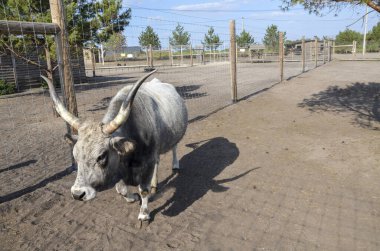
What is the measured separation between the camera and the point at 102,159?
2.93 m

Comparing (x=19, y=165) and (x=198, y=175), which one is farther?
(x=19, y=165)

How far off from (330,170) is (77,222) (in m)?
3.78

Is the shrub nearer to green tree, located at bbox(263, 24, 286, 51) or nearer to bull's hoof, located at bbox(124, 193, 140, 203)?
bull's hoof, located at bbox(124, 193, 140, 203)

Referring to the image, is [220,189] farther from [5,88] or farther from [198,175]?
[5,88]

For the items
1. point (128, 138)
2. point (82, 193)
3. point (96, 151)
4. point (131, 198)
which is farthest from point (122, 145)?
point (131, 198)

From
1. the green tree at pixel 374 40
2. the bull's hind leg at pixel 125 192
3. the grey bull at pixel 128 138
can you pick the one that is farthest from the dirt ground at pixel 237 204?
the green tree at pixel 374 40

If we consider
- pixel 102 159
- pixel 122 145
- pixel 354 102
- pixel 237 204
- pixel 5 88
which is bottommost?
pixel 237 204

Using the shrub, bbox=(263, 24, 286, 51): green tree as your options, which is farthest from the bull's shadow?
bbox=(263, 24, 286, 51): green tree

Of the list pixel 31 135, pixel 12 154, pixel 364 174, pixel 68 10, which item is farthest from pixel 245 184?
pixel 68 10

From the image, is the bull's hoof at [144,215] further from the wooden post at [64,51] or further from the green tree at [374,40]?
the green tree at [374,40]

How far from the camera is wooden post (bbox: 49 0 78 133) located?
476 centimetres

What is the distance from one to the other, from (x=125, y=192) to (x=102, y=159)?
1.17 metres

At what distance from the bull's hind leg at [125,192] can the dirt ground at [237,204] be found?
164 millimetres

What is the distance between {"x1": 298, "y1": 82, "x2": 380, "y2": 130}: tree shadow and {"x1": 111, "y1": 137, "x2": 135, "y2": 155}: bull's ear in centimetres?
636
